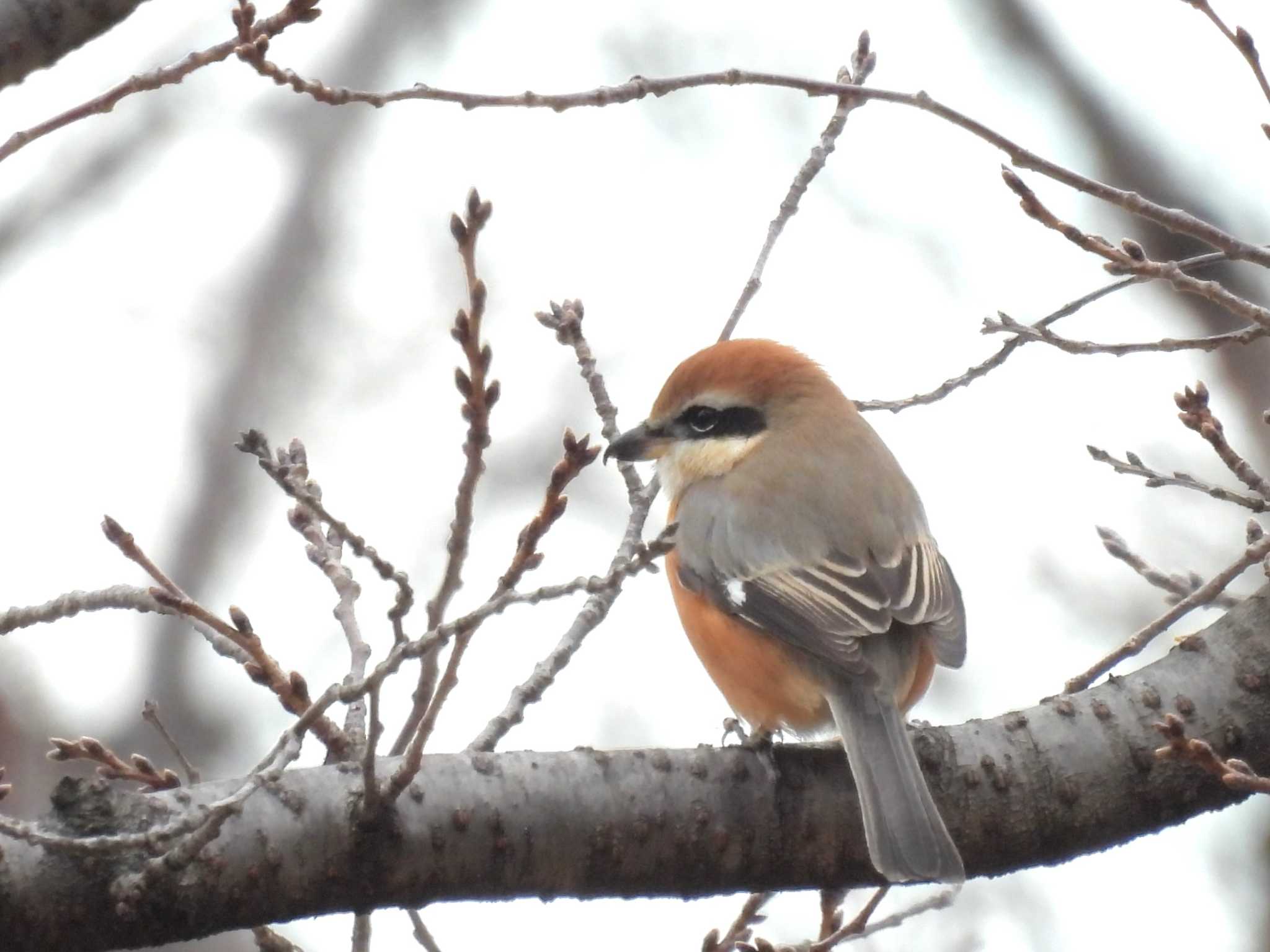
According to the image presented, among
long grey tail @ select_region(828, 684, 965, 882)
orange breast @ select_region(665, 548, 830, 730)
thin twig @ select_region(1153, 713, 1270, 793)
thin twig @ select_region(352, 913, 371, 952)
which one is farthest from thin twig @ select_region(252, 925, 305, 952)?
thin twig @ select_region(1153, 713, 1270, 793)

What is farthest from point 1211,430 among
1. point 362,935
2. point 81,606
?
point 81,606

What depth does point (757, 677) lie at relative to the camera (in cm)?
393

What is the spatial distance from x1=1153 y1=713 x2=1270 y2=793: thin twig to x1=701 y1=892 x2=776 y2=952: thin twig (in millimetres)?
844

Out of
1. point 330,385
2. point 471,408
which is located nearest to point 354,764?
point 471,408

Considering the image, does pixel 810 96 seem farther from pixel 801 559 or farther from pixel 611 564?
pixel 801 559

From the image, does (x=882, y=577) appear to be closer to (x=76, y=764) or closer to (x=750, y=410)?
(x=750, y=410)

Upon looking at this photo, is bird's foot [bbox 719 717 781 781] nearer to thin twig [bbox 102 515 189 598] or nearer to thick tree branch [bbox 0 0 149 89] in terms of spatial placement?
thin twig [bbox 102 515 189 598]

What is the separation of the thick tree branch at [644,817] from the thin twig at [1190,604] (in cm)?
8

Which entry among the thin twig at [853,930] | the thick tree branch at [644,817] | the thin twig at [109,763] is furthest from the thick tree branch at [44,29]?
the thin twig at [853,930]

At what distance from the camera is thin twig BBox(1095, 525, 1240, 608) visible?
351 cm

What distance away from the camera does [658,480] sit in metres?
3.90

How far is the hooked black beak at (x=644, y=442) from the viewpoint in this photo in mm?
4680

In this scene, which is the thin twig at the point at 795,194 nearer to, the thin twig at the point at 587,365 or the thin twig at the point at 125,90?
the thin twig at the point at 587,365

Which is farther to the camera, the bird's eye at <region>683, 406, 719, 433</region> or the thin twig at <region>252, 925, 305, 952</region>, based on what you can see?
the bird's eye at <region>683, 406, 719, 433</region>
